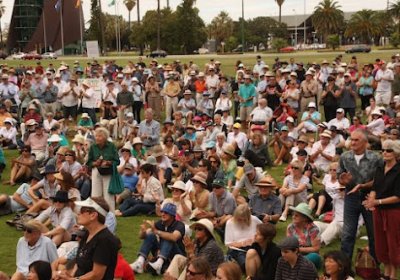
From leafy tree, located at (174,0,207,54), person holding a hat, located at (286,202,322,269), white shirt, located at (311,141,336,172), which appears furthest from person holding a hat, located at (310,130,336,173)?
leafy tree, located at (174,0,207,54)

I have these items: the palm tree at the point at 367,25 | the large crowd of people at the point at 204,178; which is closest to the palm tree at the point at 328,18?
the palm tree at the point at 367,25

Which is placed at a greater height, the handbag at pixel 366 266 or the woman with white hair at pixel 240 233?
the woman with white hair at pixel 240 233

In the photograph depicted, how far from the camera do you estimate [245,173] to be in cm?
1029

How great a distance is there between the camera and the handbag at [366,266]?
721 centimetres

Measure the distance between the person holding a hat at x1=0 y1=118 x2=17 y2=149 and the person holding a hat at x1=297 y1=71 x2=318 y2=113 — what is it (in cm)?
744

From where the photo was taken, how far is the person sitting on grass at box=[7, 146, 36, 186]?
1316cm

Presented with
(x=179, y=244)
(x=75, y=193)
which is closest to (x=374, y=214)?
(x=179, y=244)

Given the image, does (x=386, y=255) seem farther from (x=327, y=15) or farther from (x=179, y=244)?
(x=327, y=15)

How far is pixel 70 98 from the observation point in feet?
62.1

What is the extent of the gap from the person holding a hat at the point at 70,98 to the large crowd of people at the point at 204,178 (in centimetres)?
4

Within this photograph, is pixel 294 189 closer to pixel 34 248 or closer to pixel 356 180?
pixel 356 180

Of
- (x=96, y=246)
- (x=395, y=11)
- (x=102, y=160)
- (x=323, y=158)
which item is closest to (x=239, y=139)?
(x=323, y=158)

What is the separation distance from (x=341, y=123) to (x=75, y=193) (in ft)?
23.5

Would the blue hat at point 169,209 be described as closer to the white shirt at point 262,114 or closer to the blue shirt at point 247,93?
the white shirt at point 262,114
